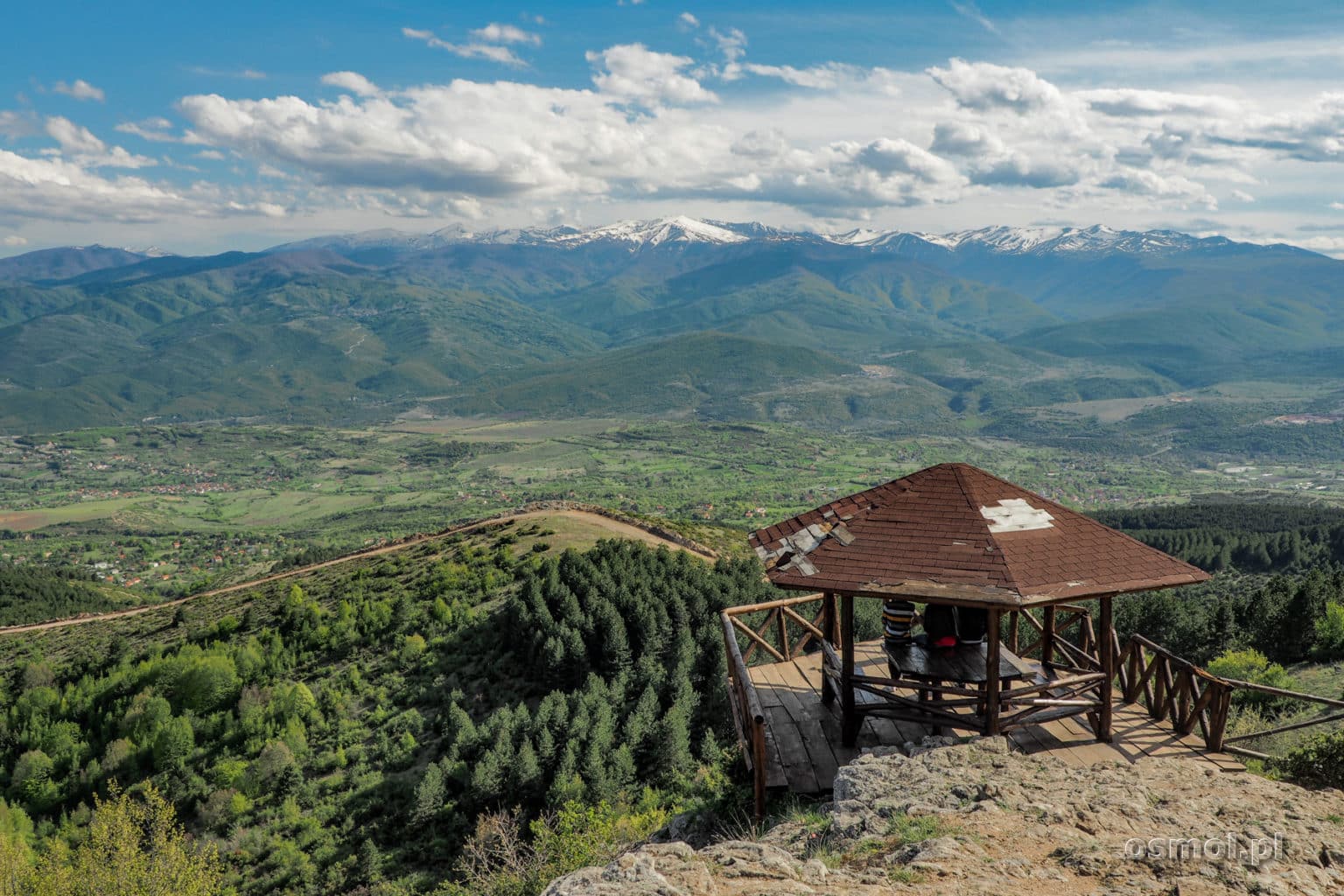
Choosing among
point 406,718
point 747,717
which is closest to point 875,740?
point 747,717

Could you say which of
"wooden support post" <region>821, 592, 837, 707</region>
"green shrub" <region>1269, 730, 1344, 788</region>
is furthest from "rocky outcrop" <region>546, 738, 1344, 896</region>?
"wooden support post" <region>821, 592, 837, 707</region>

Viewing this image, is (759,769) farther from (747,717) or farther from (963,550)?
(963,550)

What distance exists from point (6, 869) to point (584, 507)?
150 feet

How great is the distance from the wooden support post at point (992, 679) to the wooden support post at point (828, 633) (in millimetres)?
2686

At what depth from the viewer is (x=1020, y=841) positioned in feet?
24.8

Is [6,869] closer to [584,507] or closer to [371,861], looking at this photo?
[371,861]

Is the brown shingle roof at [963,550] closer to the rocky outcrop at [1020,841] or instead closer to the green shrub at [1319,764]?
the rocky outcrop at [1020,841]

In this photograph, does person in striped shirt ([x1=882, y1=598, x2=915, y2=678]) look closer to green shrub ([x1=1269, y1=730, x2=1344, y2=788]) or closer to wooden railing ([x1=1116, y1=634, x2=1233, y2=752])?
wooden railing ([x1=1116, y1=634, x2=1233, y2=752])

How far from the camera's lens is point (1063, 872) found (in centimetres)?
691

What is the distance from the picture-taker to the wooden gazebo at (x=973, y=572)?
956 cm

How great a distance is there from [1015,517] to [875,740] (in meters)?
3.80

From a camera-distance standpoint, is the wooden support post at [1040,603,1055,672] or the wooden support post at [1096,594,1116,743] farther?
the wooden support post at [1040,603,1055,672]

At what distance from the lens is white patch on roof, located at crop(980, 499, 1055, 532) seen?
34.3 feet

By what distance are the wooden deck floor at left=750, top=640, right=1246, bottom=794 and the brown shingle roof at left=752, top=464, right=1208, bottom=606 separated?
238 centimetres
